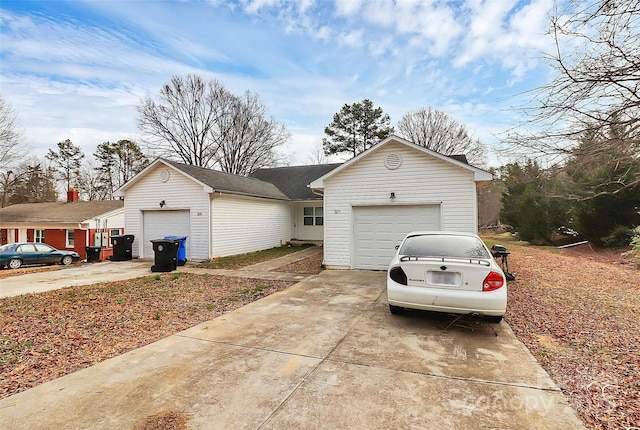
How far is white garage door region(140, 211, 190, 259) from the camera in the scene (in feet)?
42.4

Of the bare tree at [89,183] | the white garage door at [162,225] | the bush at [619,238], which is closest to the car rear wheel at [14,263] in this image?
the white garage door at [162,225]

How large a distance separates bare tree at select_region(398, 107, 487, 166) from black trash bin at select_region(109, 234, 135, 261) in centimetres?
2615

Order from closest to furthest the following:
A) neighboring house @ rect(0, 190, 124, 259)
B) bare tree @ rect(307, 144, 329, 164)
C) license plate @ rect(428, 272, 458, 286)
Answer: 1. license plate @ rect(428, 272, 458, 286)
2. neighboring house @ rect(0, 190, 124, 259)
3. bare tree @ rect(307, 144, 329, 164)

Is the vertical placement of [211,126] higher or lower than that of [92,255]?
higher

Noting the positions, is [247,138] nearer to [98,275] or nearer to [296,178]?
[296,178]

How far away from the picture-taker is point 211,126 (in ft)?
95.8

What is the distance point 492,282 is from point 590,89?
2971 millimetres

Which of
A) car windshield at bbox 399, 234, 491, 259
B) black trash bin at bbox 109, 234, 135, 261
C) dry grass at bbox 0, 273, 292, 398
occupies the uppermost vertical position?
car windshield at bbox 399, 234, 491, 259

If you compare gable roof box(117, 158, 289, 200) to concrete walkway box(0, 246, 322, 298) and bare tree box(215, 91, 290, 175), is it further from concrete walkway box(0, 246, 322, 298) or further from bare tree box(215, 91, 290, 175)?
bare tree box(215, 91, 290, 175)

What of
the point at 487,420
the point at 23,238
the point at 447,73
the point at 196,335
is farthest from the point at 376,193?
the point at 23,238

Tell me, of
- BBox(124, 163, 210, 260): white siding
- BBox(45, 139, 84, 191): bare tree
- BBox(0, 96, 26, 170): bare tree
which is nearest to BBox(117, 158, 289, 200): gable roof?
BBox(124, 163, 210, 260): white siding

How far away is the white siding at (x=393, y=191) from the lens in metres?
8.72

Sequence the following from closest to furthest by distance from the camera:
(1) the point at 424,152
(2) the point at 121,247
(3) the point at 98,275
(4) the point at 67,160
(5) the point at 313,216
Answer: (1) the point at 424,152, (3) the point at 98,275, (2) the point at 121,247, (5) the point at 313,216, (4) the point at 67,160

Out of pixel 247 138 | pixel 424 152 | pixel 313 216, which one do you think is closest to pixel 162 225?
pixel 313 216
